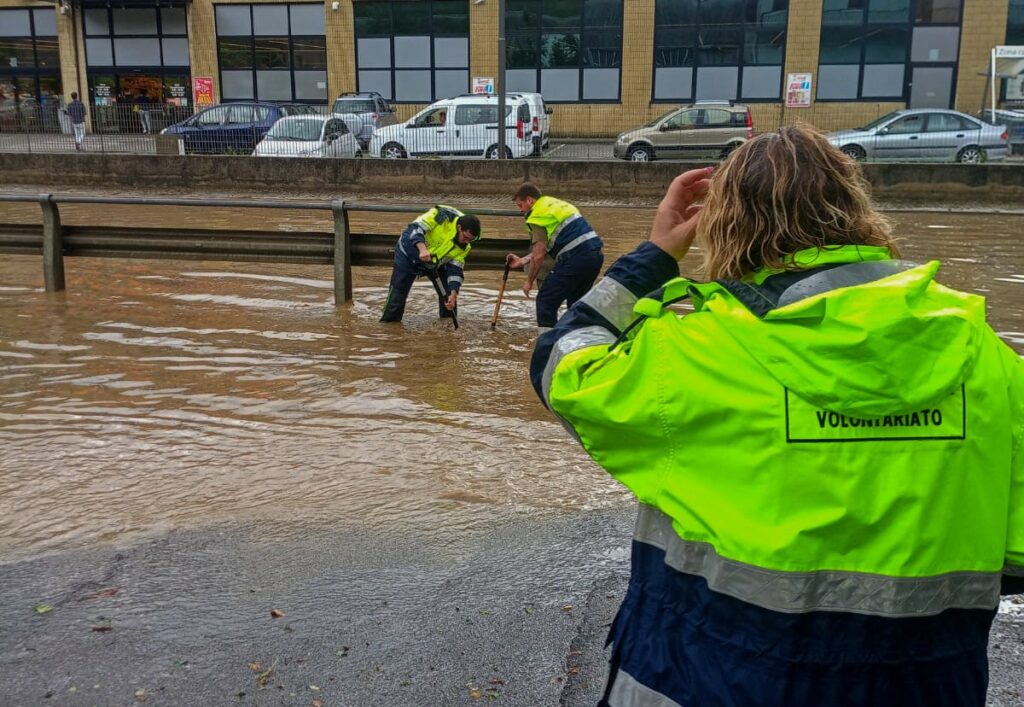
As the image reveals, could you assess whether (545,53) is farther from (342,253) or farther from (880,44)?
(342,253)

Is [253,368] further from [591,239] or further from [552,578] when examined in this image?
[552,578]

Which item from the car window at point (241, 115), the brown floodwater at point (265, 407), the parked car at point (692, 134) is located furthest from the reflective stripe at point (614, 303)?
the car window at point (241, 115)

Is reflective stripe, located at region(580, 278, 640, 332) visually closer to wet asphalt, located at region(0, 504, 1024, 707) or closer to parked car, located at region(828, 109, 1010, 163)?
wet asphalt, located at region(0, 504, 1024, 707)

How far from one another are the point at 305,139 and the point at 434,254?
1429 centimetres

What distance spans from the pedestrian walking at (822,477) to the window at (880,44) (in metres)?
31.3

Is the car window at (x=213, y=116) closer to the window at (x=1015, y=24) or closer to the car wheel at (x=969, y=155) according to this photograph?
the car wheel at (x=969, y=155)

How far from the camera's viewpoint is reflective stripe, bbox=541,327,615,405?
5.85 ft

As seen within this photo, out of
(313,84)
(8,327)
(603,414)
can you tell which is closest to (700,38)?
(313,84)

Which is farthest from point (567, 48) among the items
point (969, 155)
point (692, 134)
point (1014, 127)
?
point (969, 155)

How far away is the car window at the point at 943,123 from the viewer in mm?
20719

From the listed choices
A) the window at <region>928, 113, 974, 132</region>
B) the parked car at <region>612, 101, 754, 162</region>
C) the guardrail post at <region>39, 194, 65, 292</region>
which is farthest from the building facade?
the guardrail post at <region>39, 194, 65, 292</region>

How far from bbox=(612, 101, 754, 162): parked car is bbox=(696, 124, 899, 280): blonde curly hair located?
21.5 m

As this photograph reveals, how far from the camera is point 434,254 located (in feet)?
29.9

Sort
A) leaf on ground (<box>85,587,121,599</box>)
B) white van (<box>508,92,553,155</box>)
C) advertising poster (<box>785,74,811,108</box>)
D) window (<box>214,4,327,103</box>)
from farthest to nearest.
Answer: window (<box>214,4,327,103</box>), advertising poster (<box>785,74,811,108</box>), white van (<box>508,92,553,155</box>), leaf on ground (<box>85,587,121,599</box>)
